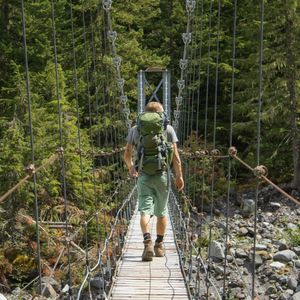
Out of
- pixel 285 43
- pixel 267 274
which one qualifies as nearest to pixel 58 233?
pixel 267 274

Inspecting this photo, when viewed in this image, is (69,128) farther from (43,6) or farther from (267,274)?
(267,274)

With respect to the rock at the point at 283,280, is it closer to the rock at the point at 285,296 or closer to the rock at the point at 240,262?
the rock at the point at 285,296

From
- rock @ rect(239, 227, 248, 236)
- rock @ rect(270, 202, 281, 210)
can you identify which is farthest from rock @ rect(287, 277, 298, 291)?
rock @ rect(270, 202, 281, 210)

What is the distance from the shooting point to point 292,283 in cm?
541

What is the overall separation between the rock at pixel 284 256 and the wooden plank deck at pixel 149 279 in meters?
3.24

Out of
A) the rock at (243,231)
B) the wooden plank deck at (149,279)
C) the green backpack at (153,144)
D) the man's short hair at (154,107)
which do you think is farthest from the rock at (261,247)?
the man's short hair at (154,107)

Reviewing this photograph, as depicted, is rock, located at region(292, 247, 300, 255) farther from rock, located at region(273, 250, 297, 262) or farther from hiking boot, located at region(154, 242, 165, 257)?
hiking boot, located at region(154, 242, 165, 257)

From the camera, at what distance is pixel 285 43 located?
29.0 ft

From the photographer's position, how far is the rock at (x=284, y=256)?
618cm

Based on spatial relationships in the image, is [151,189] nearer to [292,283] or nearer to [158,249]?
[158,249]

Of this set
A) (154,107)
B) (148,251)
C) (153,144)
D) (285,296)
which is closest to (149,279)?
(148,251)

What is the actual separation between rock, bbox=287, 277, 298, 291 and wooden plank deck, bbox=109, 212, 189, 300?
99.3 inches

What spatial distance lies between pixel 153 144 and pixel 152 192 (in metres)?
0.36

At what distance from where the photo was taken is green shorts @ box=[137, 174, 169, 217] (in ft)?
9.46
